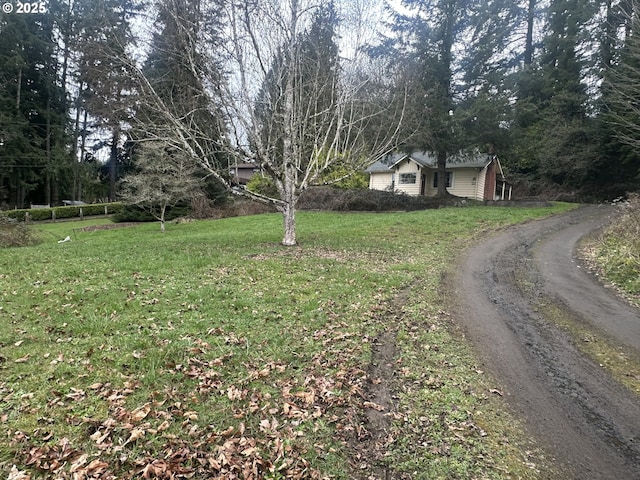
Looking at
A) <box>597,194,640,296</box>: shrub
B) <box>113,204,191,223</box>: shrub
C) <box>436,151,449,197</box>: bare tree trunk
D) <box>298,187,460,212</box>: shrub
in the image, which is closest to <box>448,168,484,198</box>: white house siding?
<box>436,151,449,197</box>: bare tree trunk

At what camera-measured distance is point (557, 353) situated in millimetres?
4699

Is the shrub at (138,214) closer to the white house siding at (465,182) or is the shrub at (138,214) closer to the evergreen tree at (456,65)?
the evergreen tree at (456,65)

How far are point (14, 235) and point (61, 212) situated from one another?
1598 centimetres

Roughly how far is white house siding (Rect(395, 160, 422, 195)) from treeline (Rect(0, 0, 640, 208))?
6.08m

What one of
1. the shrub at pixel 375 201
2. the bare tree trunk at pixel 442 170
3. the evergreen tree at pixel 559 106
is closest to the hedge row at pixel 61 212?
the shrub at pixel 375 201

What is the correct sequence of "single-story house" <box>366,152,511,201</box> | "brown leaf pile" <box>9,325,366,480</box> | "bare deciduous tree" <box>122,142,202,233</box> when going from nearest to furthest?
"brown leaf pile" <box>9,325,366,480</box>, "bare deciduous tree" <box>122,142,202,233</box>, "single-story house" <box>366,152,511,201</box>

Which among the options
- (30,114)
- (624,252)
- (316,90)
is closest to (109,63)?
(316,90)

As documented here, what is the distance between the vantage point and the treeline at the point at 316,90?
10.2 metres

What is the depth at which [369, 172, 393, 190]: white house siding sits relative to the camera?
30812 mm

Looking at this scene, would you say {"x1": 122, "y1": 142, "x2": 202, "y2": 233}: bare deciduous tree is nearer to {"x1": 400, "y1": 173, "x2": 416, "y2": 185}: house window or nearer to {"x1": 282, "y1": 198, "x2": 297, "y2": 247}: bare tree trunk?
{"x1": 282, "y1": 198, "x2": 297, "y2": 247}: bare tree trunk

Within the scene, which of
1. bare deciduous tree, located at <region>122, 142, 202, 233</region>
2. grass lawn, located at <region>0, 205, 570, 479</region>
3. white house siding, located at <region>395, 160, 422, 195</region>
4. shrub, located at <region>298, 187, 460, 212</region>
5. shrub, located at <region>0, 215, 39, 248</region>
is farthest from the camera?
white house siding, located at <region>395, 160, 422, 195</region>

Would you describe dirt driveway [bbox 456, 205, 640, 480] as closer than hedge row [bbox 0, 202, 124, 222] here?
Yes

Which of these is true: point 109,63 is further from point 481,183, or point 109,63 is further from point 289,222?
point 481,183

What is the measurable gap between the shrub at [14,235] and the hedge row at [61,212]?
10.9 meters
